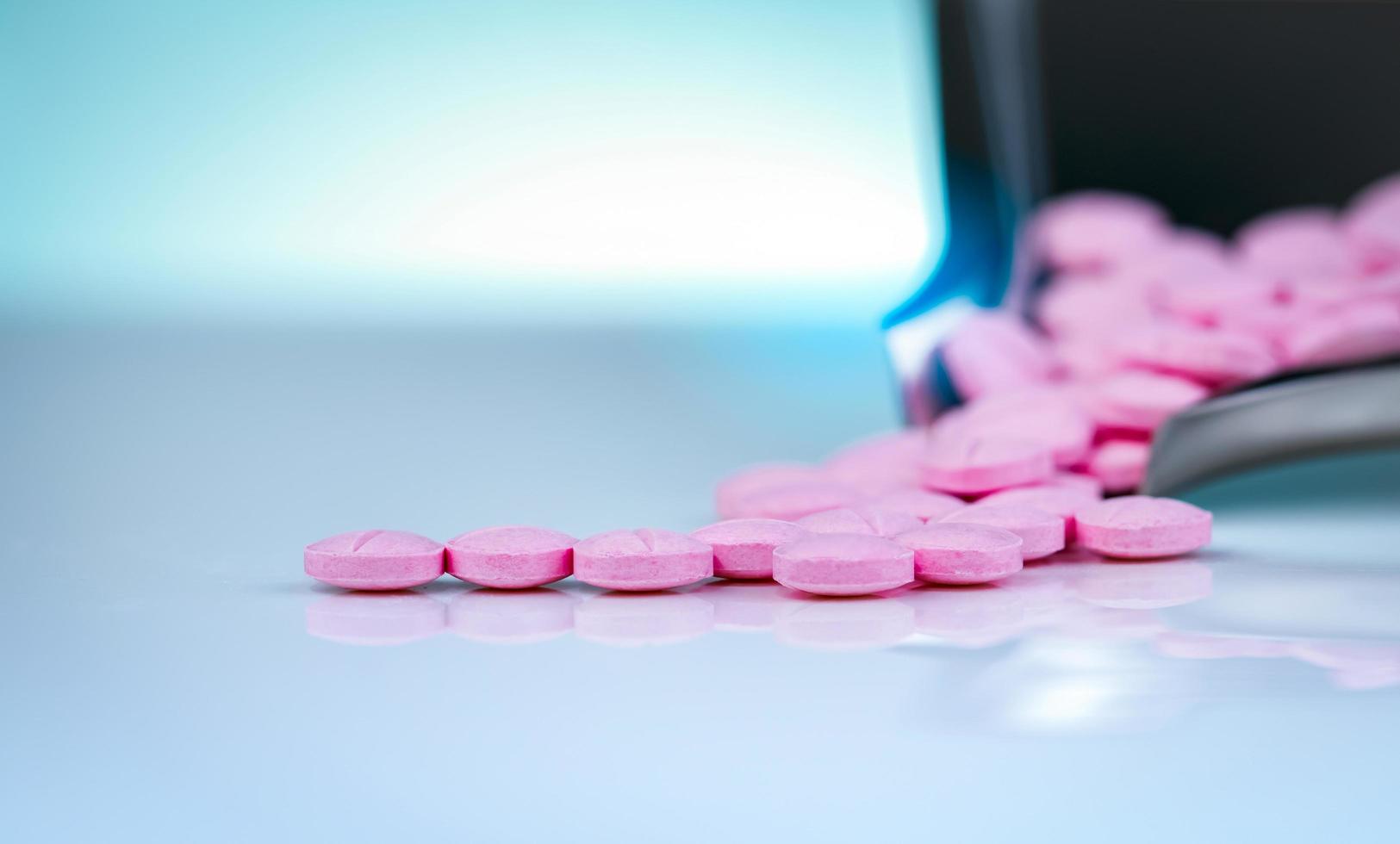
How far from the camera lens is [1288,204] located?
2.76m

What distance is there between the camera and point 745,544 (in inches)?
42.7

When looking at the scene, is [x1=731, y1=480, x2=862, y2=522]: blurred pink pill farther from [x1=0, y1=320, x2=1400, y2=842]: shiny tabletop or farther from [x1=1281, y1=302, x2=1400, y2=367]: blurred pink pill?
[x1=1281, y1=302, x2=1400, y2=367]: blurred pink pill

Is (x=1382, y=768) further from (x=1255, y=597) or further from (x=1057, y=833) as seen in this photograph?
(x=1255, y=597)

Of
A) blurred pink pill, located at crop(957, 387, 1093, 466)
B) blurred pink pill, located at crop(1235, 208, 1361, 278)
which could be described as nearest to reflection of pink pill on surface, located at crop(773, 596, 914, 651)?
blurred pink pill, located at crop(957, 387, 1093, 466)

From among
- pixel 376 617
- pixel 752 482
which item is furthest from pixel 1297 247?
pixel 376 617

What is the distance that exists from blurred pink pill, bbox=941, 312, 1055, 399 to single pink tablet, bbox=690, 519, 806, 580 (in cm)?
62

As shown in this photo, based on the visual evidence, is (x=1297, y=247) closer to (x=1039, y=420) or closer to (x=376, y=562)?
(x=1039, y=420)

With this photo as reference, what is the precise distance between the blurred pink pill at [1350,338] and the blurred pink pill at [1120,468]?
18cm

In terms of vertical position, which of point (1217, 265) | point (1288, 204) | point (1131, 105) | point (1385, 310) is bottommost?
point (1385, 310)

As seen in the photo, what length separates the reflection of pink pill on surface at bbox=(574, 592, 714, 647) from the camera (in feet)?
3.16

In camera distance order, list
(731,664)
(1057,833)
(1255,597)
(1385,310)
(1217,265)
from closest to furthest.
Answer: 1. (1057,833)
2. (731,664)
3. (1255,597)
4. (1385,310)
5. (1217,265)

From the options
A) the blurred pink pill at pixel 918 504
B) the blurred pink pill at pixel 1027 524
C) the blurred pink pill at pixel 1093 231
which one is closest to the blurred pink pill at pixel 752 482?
the blurred pink pill at pixel 918 504

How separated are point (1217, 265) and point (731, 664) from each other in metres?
1.40

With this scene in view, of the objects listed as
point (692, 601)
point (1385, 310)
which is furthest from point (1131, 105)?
point (692, 601)
